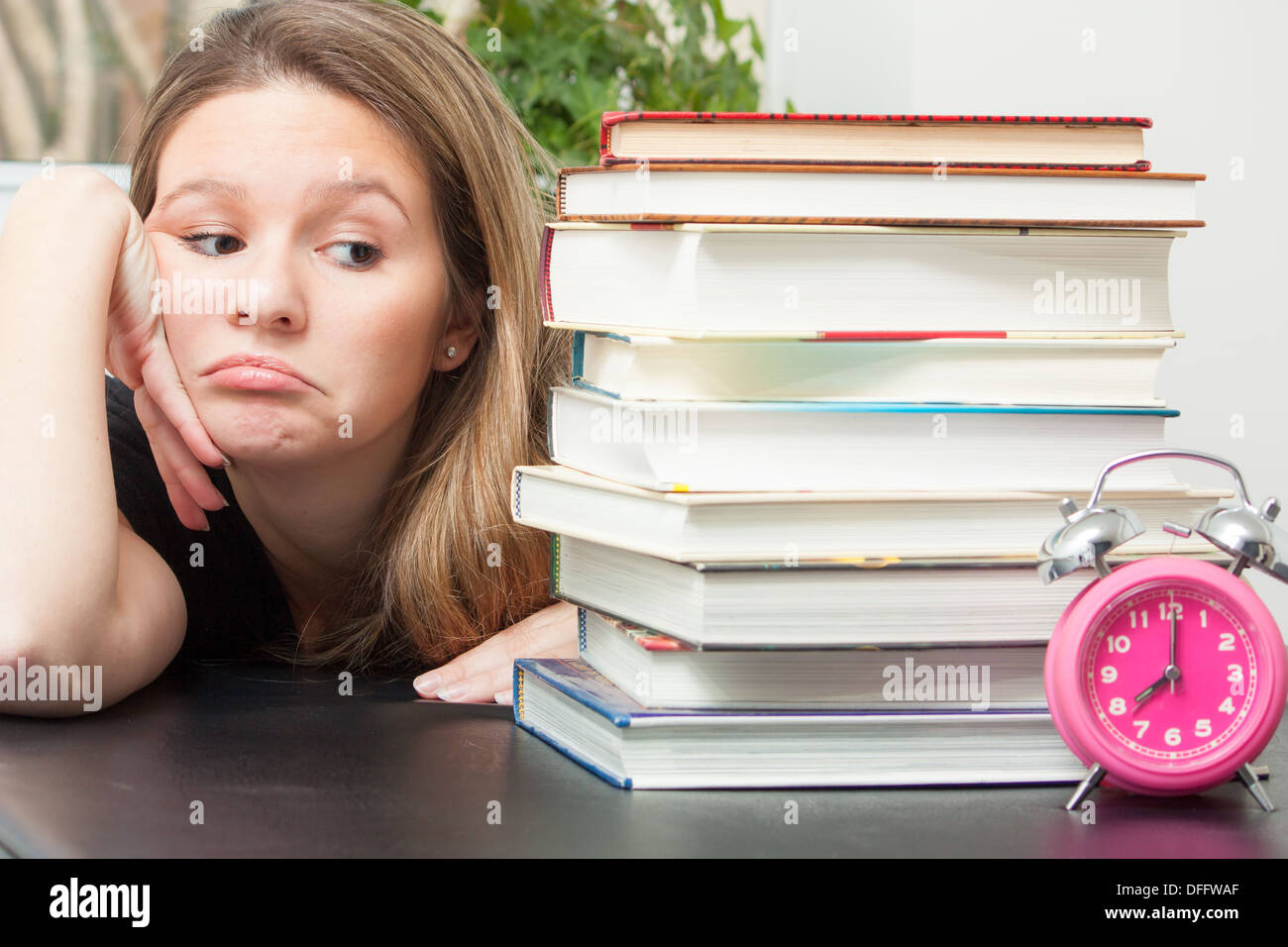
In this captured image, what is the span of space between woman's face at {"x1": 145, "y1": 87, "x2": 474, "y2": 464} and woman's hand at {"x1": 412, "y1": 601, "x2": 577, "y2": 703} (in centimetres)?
21

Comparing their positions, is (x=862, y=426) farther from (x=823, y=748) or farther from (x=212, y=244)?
(x=212, y=244)

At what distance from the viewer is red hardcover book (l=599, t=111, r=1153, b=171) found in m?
0.74

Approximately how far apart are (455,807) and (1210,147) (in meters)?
0.99

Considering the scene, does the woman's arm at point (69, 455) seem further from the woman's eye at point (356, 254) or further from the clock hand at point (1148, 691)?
the clock hand at point (1148, 691)

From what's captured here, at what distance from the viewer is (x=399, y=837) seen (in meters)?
0.63

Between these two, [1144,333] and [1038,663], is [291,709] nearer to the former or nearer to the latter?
[1038,663]

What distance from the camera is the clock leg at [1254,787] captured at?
702 mm

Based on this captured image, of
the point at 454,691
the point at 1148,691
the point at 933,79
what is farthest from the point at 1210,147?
the point at 454,691

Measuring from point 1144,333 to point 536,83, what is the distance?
5.08 feet

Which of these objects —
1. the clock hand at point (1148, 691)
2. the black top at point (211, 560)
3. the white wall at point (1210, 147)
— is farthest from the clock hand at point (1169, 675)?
the black top at point (211, 560)

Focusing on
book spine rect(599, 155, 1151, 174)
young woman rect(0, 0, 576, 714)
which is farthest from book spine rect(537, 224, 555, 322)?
young woman rect(0, 0, 576, 714)

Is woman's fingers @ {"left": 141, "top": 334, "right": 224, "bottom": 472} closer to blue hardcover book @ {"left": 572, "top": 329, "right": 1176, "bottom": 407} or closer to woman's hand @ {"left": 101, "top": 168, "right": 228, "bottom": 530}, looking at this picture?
woman's hand @ {"left": 101, "top": 168, "right": 228, "bottom": 530}

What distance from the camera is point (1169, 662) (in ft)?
2.29

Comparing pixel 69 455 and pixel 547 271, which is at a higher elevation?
pixel 547 271
